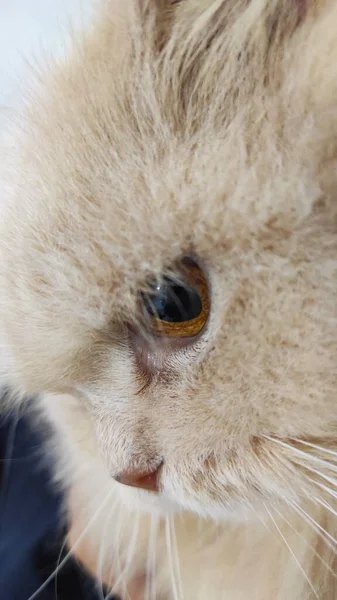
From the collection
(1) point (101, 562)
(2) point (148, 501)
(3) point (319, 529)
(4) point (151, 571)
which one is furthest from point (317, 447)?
(1) point (101, 562)

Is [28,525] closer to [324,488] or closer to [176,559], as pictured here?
[176,559]

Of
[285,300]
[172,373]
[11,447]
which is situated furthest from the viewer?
[11,447]

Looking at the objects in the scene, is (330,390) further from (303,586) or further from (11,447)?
(11,447)

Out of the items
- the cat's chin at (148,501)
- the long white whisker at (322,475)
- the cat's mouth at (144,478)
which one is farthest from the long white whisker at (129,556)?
the long white whisker at (322,475)

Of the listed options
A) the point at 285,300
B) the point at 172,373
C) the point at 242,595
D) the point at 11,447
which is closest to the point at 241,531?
the point at 242,595

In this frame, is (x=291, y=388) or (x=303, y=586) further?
(x=303, y=586)

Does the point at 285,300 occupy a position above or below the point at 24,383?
above
